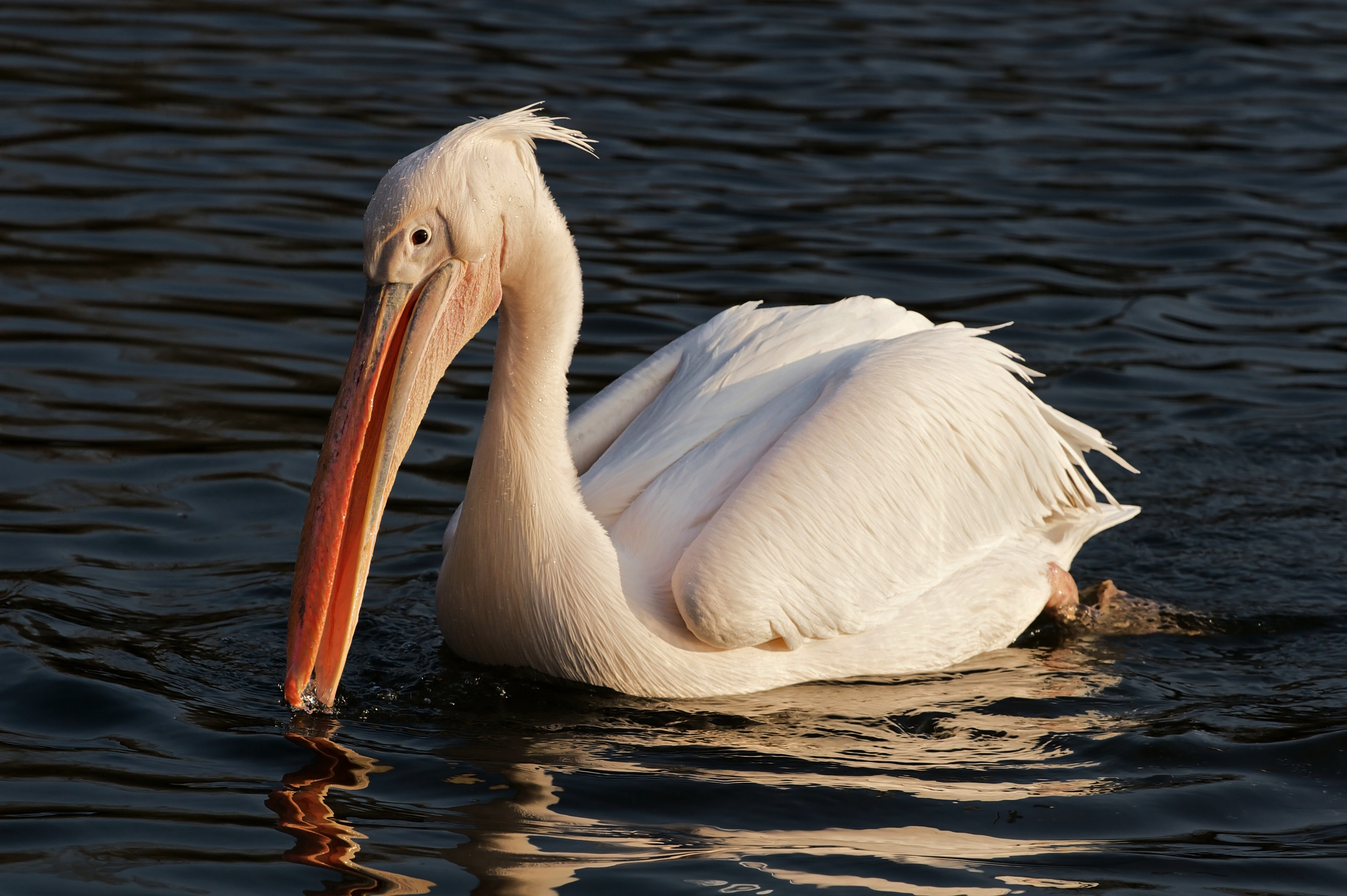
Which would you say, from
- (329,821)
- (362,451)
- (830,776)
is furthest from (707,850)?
(362,451)

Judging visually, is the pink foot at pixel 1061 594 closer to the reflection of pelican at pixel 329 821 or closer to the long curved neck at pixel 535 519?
the long curved neck at pixel 535 519

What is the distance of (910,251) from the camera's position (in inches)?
319

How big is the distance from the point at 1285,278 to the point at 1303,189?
129 centimetres

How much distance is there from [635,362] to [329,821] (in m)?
3.61

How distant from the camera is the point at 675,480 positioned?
4504 mm

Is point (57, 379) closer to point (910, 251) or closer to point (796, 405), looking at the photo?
point (796, 405)

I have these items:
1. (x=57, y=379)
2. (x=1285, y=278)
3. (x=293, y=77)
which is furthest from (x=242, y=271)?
(x=1285, y=278)

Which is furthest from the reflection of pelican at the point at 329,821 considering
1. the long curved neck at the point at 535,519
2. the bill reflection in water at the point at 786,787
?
the long curved neck at the point at 535,519

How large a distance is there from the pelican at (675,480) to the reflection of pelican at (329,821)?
0.17 meters

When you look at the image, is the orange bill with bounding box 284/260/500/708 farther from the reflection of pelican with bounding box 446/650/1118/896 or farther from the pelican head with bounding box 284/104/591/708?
the reflection of pelican with bounding box 446/650/1118/896

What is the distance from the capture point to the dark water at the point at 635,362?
357 cm

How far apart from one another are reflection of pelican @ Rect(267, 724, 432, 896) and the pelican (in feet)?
0.57

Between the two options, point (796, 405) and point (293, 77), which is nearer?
point (796, 405)

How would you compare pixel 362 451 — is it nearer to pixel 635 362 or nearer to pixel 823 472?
pixel 823 472
